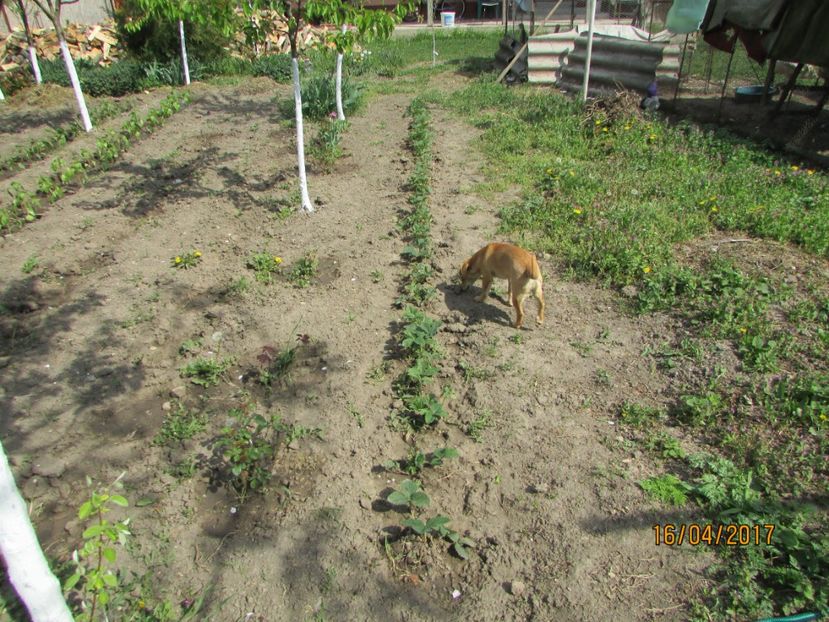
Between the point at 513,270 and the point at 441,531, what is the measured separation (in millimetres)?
2353

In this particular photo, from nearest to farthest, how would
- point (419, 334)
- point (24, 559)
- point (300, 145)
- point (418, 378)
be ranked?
1. point (24, 559)
2. point (418, 378)
3. point (419, 334)
4. point (300, 145)

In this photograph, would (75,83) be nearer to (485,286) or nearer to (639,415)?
(485,286)

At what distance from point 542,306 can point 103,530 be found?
374cm

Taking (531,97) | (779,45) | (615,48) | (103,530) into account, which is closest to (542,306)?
(103,530)

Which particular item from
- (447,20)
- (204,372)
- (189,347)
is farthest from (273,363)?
(447,20)

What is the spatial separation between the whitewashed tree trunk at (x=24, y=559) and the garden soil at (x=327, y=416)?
833 mm

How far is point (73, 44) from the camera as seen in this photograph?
588 inches

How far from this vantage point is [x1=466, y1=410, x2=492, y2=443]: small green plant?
Answer: 12.3 feet

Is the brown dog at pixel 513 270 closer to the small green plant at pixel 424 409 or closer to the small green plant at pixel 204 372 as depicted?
the small green plant at pixel 424 409

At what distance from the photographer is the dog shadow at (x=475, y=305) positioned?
16.4 feet

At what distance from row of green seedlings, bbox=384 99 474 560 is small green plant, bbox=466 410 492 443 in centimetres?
22


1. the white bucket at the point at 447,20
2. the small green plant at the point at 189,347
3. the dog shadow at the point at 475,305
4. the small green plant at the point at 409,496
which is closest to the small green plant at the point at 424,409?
the small green plant at the point at 409,496

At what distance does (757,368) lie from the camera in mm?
4117

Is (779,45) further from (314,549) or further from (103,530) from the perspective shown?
(103,530)
